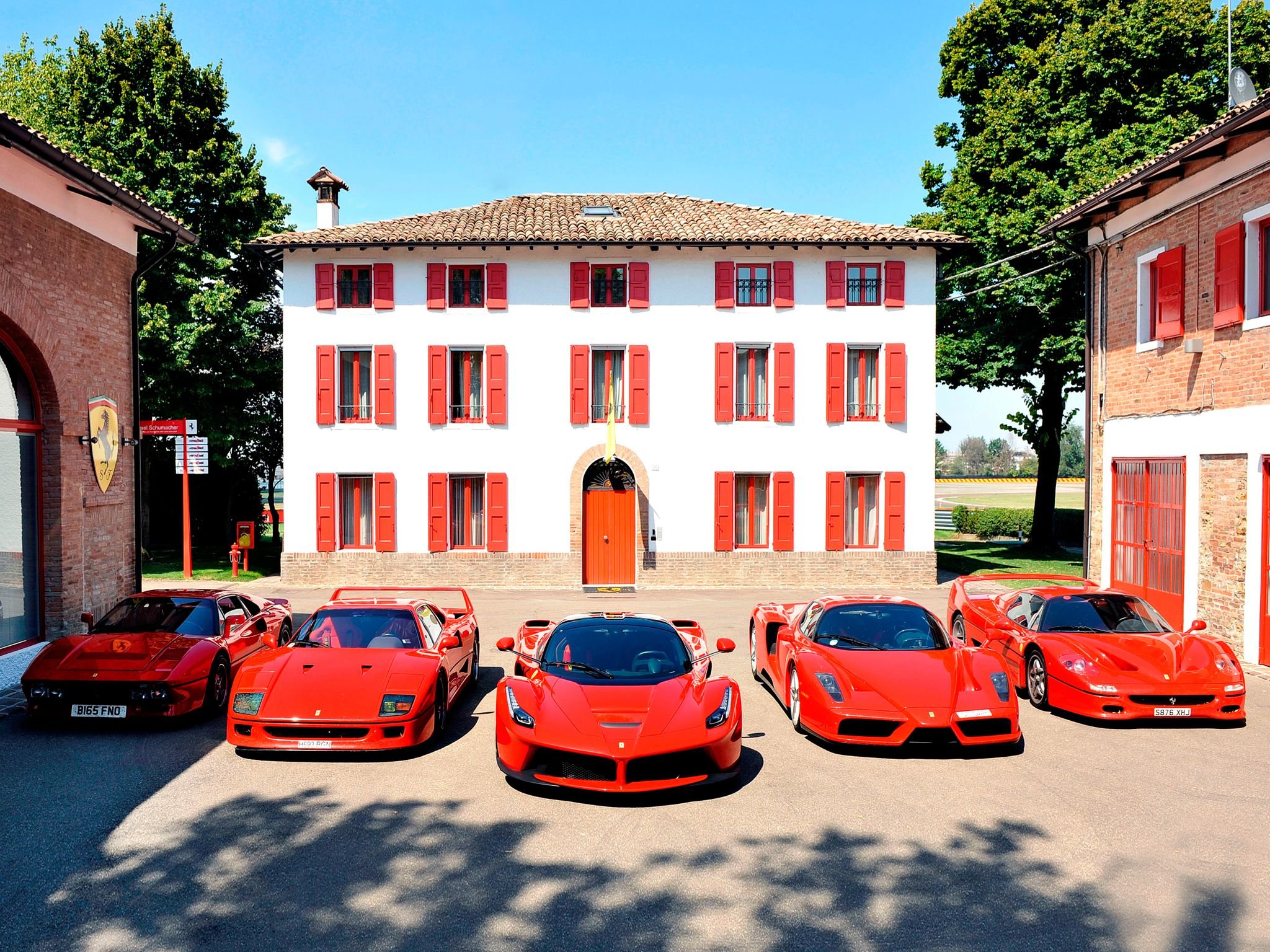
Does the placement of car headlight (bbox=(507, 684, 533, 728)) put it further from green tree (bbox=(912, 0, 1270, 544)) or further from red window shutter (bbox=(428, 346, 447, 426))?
green tree (bbox=(912, 0, 1270, 544))

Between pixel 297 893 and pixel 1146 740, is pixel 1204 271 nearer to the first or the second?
pixel 1146 740

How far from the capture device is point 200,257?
23859 millimetres

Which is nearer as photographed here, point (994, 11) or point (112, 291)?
point (112, 291)

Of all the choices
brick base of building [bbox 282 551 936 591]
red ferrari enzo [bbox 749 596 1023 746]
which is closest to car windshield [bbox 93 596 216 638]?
red ferrari enzo [bbox 749 596 1023 746]

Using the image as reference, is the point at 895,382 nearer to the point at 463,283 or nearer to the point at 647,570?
the point at 647,570

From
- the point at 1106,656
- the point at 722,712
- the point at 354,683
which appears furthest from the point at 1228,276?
the point at 354,683

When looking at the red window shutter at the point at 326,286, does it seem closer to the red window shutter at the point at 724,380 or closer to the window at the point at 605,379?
the window at the point at 605,379

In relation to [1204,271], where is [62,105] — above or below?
above

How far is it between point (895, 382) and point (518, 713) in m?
17.2

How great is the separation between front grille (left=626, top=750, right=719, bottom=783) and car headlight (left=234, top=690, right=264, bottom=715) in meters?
3.31

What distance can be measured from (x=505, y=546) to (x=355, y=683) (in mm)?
13965

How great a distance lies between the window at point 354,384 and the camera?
2181cm

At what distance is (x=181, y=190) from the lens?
2369cm

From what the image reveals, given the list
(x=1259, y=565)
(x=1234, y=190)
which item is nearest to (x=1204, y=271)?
(x=1234, y=190)
